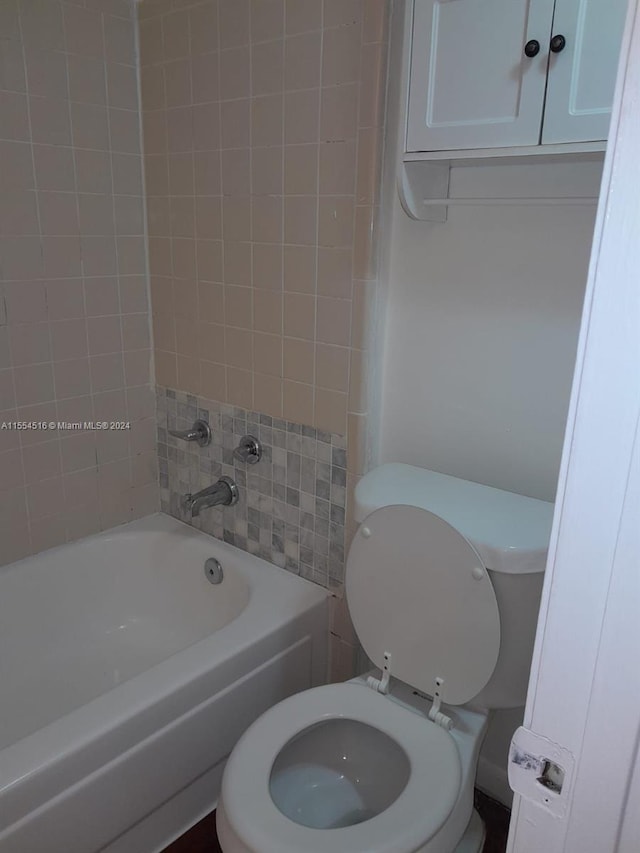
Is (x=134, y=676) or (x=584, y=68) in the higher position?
(x=584, y=68)

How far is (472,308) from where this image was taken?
1530 mm

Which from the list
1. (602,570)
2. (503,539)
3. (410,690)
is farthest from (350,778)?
(602,570)

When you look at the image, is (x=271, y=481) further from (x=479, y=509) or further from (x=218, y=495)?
(x=479, y=509)

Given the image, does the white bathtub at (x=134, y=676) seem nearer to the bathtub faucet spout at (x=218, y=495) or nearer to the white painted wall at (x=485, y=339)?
the bathtub faucet spout at (x=218, y=495)

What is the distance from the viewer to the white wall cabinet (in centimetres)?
108

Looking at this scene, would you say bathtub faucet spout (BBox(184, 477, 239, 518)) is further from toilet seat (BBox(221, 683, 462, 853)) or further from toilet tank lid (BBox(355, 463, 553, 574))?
toilet seat (BBox(221, 683, 462, 853))

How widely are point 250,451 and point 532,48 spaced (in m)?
1.23

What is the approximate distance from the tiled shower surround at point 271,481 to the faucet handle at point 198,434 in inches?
0.7

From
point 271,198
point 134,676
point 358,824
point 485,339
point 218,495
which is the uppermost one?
point 271,198

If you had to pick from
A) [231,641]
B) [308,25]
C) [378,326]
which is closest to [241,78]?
[308,25]

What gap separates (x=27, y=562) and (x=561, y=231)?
1.71m

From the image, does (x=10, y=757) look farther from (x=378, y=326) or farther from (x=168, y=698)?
(x=378, y=326)

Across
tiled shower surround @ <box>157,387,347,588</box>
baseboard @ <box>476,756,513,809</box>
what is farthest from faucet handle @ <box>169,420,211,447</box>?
baseboard @ <box>476,756,513,809</box>

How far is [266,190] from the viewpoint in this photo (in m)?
1.74
